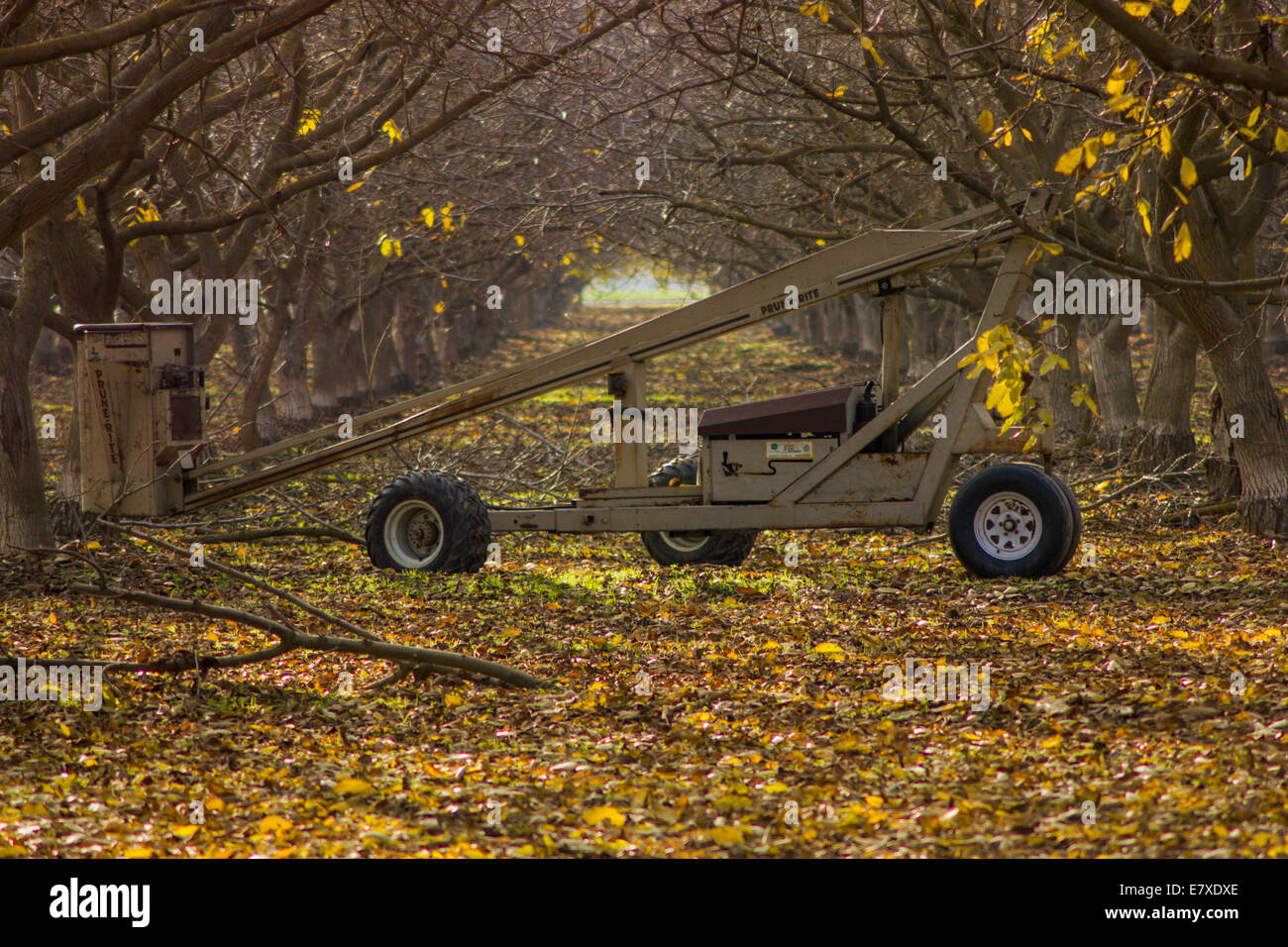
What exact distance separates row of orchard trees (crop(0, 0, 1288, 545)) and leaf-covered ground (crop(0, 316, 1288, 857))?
2.27 m

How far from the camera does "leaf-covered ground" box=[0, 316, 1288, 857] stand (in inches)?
209

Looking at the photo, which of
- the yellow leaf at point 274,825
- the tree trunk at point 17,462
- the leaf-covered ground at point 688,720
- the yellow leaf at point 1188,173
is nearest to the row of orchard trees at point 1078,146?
the yellow leaf at point 1188,173

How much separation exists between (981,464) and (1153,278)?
7821 millimetres

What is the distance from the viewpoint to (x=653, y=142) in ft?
52.6

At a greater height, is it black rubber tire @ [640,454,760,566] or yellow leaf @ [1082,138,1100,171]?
yellow leaf @ [1082,138,1100,171]

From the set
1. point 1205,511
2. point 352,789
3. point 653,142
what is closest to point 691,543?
point 1205,511

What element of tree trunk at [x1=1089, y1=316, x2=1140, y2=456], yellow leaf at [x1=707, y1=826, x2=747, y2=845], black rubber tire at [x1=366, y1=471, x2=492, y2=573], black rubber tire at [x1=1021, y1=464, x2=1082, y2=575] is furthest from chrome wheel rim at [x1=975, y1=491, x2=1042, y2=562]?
tree trunk at [x1=1089, y1=316, x2=1140, y2=456]

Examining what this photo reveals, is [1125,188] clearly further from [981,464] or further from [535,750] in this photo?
[535,750]

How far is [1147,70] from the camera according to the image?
9547 millimetres

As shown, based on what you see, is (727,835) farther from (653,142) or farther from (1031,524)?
(653,142)

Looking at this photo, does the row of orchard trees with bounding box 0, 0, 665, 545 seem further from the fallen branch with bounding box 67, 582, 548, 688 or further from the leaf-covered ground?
the fallen branch with bounding box 67, 582, 548, 688

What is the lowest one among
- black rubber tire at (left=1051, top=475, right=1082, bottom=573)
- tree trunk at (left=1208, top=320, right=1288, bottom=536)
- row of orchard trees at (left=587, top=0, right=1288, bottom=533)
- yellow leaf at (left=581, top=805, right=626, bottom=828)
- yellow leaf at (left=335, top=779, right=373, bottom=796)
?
yellow leaf at (left=581, top=805, right=626, bottom=828)

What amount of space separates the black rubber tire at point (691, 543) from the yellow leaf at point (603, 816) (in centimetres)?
657
